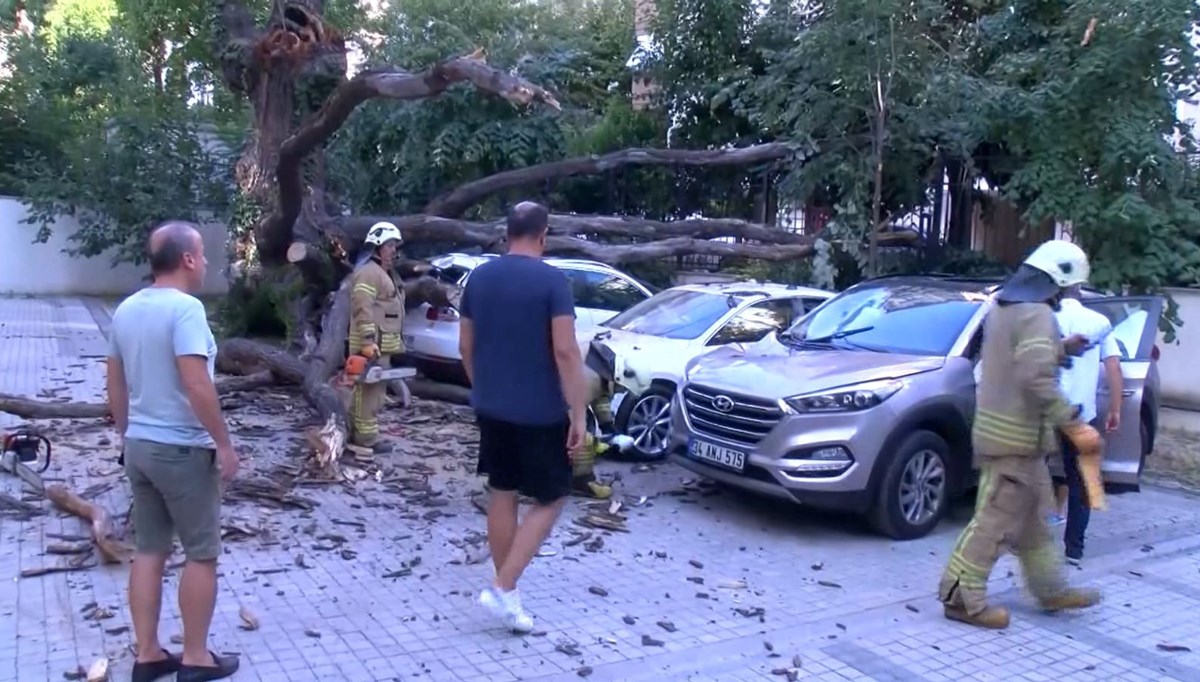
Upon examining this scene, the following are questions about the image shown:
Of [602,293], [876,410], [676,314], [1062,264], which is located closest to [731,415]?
[876,410]

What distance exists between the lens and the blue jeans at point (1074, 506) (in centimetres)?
727

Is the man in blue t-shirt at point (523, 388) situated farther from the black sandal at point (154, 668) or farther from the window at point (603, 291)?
the window at point (603, 291)

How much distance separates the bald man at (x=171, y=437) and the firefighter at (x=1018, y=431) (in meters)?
3.78

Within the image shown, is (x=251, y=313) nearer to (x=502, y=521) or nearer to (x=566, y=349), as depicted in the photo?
(x=502, y=521)

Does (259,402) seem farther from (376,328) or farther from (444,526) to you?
(444,526)

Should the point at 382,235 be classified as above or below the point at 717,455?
above

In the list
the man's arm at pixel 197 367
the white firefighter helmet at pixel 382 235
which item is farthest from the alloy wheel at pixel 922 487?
the white firefighter helmet at pixel 382 235

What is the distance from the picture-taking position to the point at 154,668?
16.3 ft

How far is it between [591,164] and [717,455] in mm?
7551

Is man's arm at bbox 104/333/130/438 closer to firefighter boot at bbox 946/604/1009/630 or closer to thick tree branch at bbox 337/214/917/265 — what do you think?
firefighter boot at bbox 946/604/1009/630

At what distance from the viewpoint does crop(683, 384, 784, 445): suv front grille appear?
302 inches

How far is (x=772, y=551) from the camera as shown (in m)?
7.52

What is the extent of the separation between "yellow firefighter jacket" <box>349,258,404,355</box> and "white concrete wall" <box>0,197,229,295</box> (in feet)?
47.9

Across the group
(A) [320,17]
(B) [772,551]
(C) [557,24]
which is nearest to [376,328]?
(B) [772,551]
